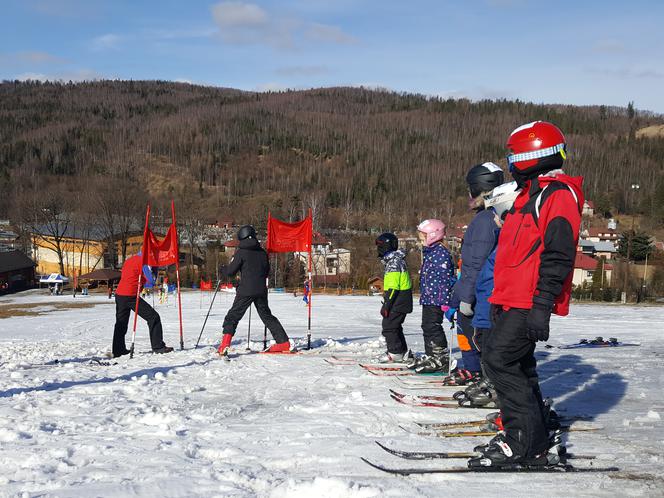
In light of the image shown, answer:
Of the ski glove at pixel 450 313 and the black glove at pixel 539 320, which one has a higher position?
the black glove at pixel 539 320

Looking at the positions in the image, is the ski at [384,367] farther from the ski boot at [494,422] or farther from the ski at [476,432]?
the ski at [476,432]

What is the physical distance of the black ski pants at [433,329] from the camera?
7.93m

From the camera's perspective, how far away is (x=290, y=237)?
38.2 ft

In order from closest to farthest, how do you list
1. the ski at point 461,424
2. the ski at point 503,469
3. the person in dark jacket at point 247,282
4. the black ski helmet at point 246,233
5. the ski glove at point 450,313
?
the ski at point 503,469 → the ski at point 461,424 → the ski glove at point 450,313 → the person in dark jacket at point 247,282 → the black ski helmet at point 246,233

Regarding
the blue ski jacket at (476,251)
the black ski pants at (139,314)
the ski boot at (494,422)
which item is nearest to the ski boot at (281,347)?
the black ski pants at (139,314)

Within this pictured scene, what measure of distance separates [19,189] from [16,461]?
151m

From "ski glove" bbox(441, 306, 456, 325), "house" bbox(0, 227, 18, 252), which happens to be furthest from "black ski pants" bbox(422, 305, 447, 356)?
"house" bbox(0, 227, 18, 252)

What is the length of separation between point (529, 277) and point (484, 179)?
7.40 ft

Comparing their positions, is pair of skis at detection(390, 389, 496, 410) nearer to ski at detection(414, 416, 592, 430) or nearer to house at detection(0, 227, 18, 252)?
ski at detection(414, 416, 592, 430)

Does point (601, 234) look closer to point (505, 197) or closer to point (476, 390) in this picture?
point (476, 390)

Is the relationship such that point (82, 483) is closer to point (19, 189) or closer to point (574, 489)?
point (574, 489)

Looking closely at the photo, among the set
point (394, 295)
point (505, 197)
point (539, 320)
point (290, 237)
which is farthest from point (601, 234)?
point (539, 320)

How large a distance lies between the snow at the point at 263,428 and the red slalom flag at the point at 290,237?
242cm

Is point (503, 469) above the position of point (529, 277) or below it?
below
